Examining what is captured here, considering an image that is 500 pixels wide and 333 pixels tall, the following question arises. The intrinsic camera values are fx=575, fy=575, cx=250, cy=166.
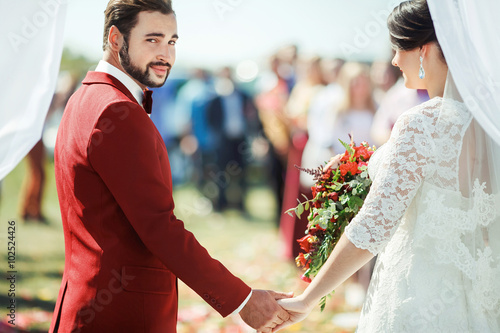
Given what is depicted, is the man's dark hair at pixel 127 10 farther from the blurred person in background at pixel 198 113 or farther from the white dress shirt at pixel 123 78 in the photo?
the blurred person in background at pixel 198 113

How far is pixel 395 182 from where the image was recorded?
7.09ft

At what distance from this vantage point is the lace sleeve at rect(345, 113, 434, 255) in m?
2.15

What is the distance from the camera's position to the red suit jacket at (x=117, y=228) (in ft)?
7.23

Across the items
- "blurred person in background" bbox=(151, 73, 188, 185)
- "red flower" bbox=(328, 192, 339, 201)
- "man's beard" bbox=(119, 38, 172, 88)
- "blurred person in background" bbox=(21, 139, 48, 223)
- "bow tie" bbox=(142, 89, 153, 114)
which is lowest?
"blurred person in background" bbox=(21, 139, 48, 223)

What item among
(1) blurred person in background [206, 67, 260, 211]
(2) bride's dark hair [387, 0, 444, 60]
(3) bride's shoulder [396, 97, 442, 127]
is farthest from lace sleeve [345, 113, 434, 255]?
(1) blurred person in background [206, 67, 260, 211]

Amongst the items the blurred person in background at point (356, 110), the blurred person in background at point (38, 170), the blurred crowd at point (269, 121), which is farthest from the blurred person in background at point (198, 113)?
the blurred person in background at point (356, 110)

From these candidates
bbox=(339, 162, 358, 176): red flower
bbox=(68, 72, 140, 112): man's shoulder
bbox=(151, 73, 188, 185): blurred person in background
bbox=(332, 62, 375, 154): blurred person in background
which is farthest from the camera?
bbox=(151, 73, 188, 185): blurred person in background

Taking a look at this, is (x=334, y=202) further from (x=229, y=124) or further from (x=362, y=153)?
(x=229, y=124)

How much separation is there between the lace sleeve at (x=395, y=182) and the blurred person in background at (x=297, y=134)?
4741 mm

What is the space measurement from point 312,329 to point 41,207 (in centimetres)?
548

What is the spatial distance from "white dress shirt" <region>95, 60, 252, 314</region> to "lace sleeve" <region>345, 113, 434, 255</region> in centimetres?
59

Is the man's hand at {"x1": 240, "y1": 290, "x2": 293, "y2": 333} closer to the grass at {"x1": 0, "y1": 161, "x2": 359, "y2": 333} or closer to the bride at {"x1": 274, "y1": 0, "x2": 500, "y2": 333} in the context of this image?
the bride at {"x1": 274, "y1": 0, "x2": 500, "y2": 333}

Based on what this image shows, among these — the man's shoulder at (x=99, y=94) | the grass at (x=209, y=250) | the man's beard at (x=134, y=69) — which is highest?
the man's beard at (x=134, y=69)

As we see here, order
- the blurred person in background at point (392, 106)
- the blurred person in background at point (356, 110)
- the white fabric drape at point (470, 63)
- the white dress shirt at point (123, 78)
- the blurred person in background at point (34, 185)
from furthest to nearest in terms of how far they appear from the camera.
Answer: the blurred person in background at point (34, 185)
the blurred person in background at point (356, 110)
the blurred person in background at point (392, 106)
the white dress shirt at point (123, 78)
the white fabric drape at point (470, 63)
